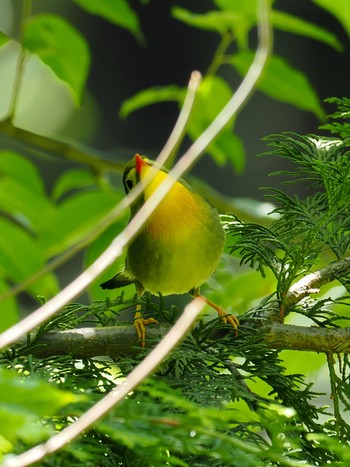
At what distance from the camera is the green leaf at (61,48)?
1471 millimetres

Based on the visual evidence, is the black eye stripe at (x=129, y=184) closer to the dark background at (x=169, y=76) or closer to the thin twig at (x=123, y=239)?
the thin twig at (x=123, y=239)

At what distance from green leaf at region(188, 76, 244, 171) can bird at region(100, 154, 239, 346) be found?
271 millimetres

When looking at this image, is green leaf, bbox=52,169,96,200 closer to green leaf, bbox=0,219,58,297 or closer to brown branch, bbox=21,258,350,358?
green leaf, bbox=0,219,58,297

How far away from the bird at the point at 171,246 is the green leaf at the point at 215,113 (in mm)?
271

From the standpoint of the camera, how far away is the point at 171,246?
1.31 metres

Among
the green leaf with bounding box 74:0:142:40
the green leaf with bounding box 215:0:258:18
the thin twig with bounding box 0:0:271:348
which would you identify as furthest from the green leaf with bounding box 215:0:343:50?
the thin twig with bounding box 0:0:271:348

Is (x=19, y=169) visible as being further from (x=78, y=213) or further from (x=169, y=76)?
(x=169, y=76)

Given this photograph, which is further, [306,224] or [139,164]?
[139,164]

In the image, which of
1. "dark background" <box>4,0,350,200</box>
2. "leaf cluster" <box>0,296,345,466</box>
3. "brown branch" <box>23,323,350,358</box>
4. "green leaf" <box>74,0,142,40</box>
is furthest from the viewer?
"dark background" <box>4,0,350,200</box>

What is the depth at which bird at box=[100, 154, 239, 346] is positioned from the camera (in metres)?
1.29

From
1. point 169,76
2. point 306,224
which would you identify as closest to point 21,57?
point 306,224

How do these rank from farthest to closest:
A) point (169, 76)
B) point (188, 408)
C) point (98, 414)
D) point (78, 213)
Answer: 1. point (169, 76)
2. point (78, 213)
3. point (188, 408)
4. point (98, 414)

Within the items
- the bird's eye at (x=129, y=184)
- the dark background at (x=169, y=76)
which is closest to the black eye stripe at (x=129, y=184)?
the bird's eye at (x=129, y=184)

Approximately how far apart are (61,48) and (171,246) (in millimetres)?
426
